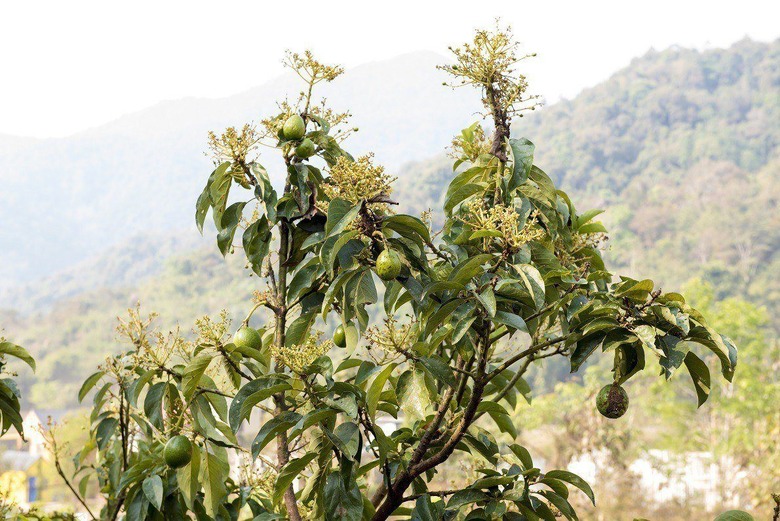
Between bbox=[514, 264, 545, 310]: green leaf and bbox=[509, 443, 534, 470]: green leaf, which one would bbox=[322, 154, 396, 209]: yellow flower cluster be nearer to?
bbox=[514, 264, 545, 310]: green leaf

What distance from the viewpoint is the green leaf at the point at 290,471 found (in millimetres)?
979

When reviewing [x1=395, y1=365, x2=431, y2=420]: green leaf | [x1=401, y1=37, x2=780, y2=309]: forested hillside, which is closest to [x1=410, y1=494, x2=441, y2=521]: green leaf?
[x1=395, y1=365, x2=431, y2=420]: green leaf

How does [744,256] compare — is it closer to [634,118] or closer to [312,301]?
[634,118]

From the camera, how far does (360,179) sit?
0.96m

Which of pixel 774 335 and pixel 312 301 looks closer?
pixel 312 301

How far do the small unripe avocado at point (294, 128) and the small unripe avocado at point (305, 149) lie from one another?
0.5 inches

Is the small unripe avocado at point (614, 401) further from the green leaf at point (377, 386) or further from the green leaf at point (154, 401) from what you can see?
the green leaf at point (154, 401)

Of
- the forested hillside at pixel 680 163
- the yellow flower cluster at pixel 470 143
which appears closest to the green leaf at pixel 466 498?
the yellow flower cluster at pixel 470 143

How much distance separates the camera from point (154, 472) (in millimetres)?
1188

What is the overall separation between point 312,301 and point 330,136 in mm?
251

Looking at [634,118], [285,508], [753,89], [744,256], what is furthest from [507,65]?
[753,89]

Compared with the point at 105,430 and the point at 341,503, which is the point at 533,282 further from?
the point at 105,430

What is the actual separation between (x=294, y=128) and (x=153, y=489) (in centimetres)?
55

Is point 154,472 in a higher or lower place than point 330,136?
lower
